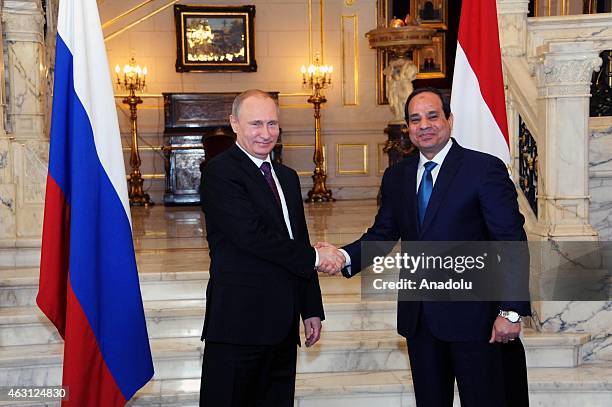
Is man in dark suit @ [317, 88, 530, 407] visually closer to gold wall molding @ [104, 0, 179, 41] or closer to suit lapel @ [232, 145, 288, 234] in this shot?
suit lapel @ [232, 145, 288, 234]

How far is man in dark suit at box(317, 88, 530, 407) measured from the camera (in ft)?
10.7

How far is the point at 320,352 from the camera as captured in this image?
199 inches

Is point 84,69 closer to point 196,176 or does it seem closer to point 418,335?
point 418,335

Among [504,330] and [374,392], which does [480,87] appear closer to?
[374,392]

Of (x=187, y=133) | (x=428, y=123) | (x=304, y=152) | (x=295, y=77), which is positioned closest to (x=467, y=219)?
(x=428, y=123)

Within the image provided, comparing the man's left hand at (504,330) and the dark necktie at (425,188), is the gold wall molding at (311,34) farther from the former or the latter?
the man's left hand at (504,330)

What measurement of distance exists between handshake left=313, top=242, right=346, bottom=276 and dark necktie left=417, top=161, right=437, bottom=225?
1.45 ft

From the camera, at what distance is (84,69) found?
12.1 feet

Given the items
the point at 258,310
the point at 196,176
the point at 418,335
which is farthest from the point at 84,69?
the point at 196,176

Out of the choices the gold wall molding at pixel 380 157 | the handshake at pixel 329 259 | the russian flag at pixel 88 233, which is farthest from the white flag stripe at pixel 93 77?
the gold wall molding at pixel 380 157

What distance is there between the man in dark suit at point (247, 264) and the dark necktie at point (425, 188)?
480 millimetres

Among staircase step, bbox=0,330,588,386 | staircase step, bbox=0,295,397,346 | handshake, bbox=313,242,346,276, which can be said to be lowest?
staircase step, bbox=0,330,588,386

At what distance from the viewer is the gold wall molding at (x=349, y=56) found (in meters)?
12.7

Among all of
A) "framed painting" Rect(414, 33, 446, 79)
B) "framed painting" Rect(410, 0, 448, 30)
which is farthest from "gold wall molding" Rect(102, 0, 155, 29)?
"framed painting" Rect(414, 33, 446, 79)
